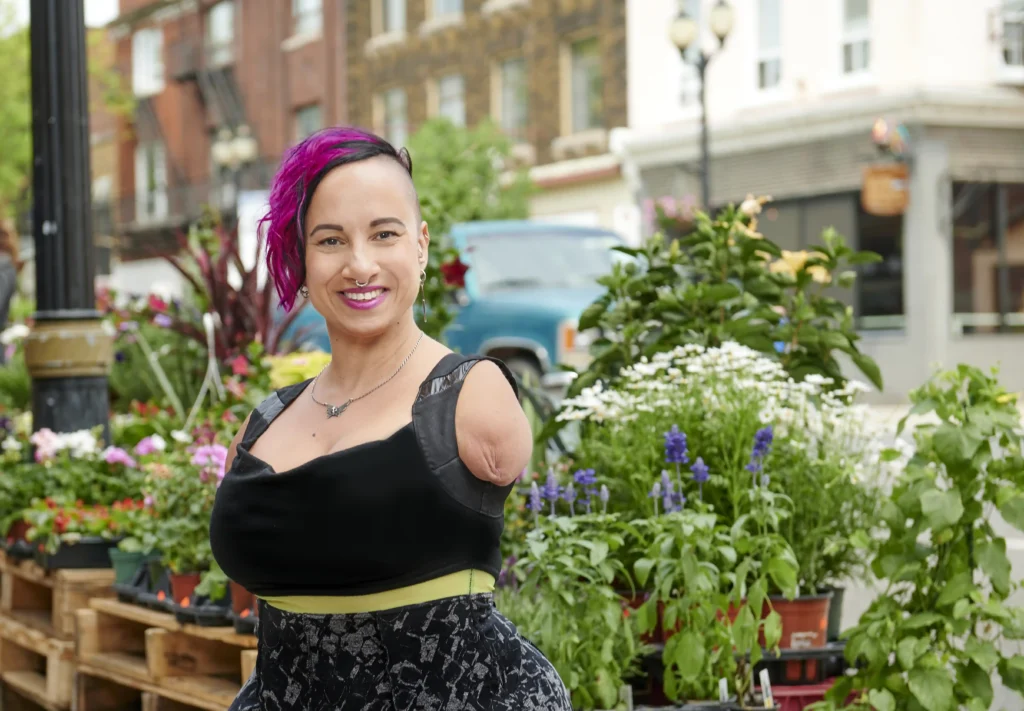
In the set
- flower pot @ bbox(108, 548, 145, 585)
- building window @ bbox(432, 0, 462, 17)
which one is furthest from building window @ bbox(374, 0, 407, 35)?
flower pot @ bbox(108, 548, 145, 585)

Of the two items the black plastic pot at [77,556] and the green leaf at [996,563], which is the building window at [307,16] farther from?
the green leaf at [996,563]

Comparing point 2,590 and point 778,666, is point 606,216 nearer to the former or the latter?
point 2,590

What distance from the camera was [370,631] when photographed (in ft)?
7.50

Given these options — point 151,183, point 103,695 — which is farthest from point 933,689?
point 151,183

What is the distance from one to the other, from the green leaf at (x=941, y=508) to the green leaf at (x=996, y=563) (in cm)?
12

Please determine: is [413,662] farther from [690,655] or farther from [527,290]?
[527,290]

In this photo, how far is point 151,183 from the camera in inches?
1718

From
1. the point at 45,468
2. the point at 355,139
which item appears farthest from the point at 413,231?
the point at 45,468

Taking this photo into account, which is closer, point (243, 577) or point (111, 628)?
point (243, 577)

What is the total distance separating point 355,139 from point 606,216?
24.9 m

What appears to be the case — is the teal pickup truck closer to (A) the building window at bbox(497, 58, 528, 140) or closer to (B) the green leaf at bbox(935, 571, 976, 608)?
(B) the green leaf at bbox(935, 571, 976, 608)

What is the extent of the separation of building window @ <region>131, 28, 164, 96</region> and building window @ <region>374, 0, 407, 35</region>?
1200cm

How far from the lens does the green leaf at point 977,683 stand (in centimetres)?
343

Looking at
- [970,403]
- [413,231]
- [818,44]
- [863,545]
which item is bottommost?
[863,545]
